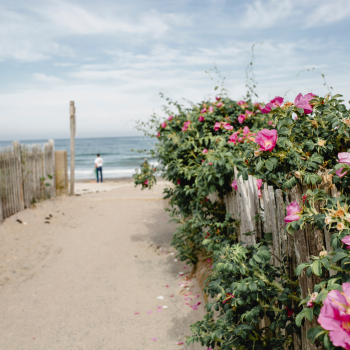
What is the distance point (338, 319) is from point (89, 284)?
3906 mm

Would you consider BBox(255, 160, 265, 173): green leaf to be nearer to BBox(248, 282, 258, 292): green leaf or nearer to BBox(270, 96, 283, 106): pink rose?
BBox(270, 96, 283, 106): pink rose

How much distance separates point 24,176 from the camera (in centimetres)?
731

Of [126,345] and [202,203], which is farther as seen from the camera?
[202,203]

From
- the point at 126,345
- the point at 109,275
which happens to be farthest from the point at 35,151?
the point at 126,345

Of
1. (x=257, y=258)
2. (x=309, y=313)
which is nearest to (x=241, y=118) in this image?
(x=257, y=258)

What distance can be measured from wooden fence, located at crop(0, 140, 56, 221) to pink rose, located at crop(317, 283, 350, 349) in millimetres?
6355

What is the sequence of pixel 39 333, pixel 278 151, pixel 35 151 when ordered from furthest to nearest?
pixel 35 151 < pixel 39 333 < pixel 278 151

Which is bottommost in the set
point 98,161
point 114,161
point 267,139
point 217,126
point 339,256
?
point 114,161

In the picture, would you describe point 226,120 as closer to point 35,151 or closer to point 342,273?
point 342,273

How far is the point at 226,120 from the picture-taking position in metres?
4.02

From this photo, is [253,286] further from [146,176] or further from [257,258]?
[146,176]

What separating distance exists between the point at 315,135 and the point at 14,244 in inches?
208

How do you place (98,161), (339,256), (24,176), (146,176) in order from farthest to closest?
(98,161) → (24,176) → (146,176) → (339,256)

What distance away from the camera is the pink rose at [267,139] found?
1725mm
